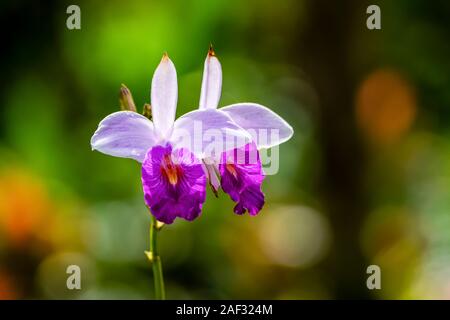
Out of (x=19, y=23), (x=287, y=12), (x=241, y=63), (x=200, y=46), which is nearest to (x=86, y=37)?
(x=19, y=23)

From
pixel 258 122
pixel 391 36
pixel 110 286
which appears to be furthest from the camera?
pixel 391 36

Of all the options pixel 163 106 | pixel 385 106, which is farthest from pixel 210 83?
pixel 385 106

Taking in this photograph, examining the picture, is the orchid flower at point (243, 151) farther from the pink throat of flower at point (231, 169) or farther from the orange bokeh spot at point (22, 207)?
the orange bokeh spot at point (22, 207)

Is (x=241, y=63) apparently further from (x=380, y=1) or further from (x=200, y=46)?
(x=380, y=1)

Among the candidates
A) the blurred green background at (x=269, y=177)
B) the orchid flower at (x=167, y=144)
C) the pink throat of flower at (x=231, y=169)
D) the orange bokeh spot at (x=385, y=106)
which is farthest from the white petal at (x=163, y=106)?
the orange bokeh spot at (x=385, y=106)

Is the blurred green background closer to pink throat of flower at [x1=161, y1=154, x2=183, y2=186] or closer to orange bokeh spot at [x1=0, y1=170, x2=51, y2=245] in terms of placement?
orange bokeh spot at [x1=0, y1=170, x2=51, y2=245]
